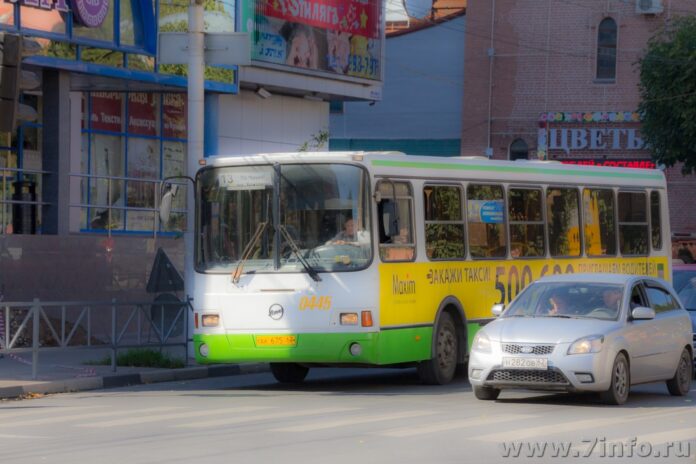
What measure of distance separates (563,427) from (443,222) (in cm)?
568

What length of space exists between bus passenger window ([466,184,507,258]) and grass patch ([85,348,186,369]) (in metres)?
4.63

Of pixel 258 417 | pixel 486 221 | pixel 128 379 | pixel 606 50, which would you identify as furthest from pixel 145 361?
pixel 606 50

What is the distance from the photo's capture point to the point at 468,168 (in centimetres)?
1884

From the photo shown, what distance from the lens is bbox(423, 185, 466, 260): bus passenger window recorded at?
17.9 m

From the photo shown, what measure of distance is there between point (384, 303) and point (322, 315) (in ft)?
2.51

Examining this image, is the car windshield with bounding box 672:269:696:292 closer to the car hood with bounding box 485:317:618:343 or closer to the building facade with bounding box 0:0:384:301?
the car hood with bounding box 485:317:618:343

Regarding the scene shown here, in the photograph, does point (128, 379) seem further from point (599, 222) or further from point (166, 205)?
point (599, 222)

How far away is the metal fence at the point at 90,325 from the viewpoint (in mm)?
17188

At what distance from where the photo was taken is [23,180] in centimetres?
2589

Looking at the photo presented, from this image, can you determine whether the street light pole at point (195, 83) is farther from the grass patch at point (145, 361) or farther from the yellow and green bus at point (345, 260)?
the yellow and green bus at point (345, 260)

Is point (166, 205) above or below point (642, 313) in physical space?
above

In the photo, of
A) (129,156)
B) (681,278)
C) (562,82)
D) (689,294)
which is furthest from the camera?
(562,82)

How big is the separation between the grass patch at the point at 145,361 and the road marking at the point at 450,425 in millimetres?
7106

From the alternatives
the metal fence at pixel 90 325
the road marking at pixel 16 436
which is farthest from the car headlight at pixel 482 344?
the metal fence at pixel 90 325
